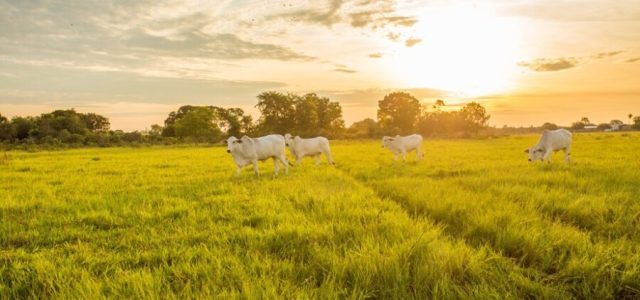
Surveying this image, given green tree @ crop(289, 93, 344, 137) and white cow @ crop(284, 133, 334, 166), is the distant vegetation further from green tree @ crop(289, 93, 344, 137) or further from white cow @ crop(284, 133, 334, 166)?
white cow @ crop(284, 133, 334, 166)

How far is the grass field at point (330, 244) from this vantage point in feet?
11.7

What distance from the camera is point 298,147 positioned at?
16.7 meters

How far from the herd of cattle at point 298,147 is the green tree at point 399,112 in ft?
164

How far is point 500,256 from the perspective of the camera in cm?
421

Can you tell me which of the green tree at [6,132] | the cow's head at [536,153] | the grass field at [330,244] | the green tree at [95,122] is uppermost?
the green tree at [95,122]

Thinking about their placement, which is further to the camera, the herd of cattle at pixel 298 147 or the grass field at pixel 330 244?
the herd of cattle at pixel 298 147

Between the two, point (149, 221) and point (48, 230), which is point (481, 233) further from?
point (48, 230)

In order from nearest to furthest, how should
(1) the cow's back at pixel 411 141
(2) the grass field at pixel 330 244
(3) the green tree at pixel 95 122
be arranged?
(2) the grass field at pixel 330 244 < (1) the cow's back at pixel 411 141 < (3) the green tree at pixel 95 122

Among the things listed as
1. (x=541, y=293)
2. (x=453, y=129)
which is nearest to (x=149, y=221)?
(x=541, y=293)

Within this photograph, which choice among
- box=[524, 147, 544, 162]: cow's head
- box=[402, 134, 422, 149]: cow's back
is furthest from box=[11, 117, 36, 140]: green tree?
box=[524, 147, 544, 162]: cow's head

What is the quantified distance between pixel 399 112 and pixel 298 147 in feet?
190

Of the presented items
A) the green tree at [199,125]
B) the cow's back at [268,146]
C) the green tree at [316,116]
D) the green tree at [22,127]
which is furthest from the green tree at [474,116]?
the green tree at [22,127]

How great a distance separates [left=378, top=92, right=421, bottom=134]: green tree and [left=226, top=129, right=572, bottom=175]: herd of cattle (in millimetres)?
49980

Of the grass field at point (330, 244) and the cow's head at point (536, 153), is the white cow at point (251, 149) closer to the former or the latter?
the grass field at point (330, 244)
